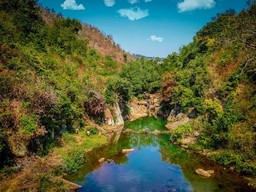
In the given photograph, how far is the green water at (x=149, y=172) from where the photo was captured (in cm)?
2359

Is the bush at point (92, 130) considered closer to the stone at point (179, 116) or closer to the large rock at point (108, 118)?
the large rock at point (108, 118)

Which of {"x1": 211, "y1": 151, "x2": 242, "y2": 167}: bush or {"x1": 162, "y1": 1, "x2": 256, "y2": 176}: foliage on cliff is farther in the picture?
{"x1": 211, "y1": 151, "x2": 242, "y2": 167}: bush

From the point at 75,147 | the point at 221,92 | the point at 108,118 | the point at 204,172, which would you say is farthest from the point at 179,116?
the point at 75,147

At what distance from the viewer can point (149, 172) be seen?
27.1m

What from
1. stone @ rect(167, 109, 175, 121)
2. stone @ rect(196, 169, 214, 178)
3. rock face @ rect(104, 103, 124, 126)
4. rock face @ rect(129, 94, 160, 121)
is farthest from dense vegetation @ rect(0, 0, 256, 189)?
rock face @ rect(129, 94, 160, 121)

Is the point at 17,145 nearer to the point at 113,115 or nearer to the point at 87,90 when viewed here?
the point at 87,90

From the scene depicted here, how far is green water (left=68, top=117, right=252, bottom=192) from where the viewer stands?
23594 millimetres

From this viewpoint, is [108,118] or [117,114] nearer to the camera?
[108,118]

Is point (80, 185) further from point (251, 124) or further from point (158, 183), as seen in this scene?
point (251, 124)

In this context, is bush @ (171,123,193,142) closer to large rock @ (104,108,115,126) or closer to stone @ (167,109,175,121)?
large rock @ (104,108,115,126)

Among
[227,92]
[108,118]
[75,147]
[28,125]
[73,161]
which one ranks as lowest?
[73,161]

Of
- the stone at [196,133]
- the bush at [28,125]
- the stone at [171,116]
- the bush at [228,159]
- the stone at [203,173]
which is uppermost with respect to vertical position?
the bush at [28,125]

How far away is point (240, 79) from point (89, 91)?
1969 centimetres

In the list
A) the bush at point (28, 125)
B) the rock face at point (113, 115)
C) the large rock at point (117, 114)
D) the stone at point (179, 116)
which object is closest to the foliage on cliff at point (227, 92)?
the stone at point (179, 116)
